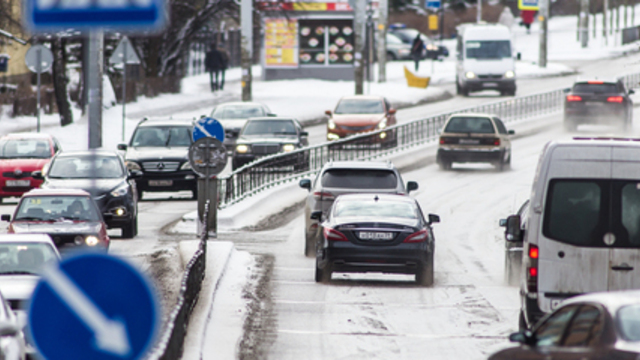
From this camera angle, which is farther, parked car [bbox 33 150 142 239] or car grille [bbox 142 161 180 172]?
car grille [bbox 142 161 180 172]

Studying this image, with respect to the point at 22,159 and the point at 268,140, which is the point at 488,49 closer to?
the point at 268,140

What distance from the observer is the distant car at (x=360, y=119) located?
36250 millimetres

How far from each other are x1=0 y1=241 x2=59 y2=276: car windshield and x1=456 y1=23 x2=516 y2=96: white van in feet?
124

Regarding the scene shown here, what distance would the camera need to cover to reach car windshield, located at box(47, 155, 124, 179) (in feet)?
76.0

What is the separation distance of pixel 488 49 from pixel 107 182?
2990 cm

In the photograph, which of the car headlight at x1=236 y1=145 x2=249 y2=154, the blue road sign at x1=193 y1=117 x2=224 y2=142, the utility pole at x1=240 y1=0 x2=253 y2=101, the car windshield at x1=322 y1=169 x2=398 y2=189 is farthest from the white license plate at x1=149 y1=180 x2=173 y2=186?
the utility pole at x1=240 y1=0 x2=253 y2=101

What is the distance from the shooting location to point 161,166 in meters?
27.3

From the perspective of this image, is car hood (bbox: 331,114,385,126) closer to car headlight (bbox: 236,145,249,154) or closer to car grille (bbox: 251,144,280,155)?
car grille (bbox: 251,144,280,155)

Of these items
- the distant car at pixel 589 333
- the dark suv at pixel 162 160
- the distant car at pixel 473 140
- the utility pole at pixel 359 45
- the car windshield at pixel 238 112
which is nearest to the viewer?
the distant car at pixel 589 333

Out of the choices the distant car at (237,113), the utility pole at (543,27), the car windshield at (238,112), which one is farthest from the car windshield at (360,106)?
the utility pole at (543,27)

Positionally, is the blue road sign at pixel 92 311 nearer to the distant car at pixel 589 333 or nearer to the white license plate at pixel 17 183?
the distant car at pixel 589 333

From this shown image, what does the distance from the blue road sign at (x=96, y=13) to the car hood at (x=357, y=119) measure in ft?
Answer: 102

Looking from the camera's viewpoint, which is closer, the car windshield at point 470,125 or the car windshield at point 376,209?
the car windshield at point 376,209

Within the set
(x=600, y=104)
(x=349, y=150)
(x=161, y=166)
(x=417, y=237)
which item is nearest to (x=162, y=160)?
(x=161, y=166)
